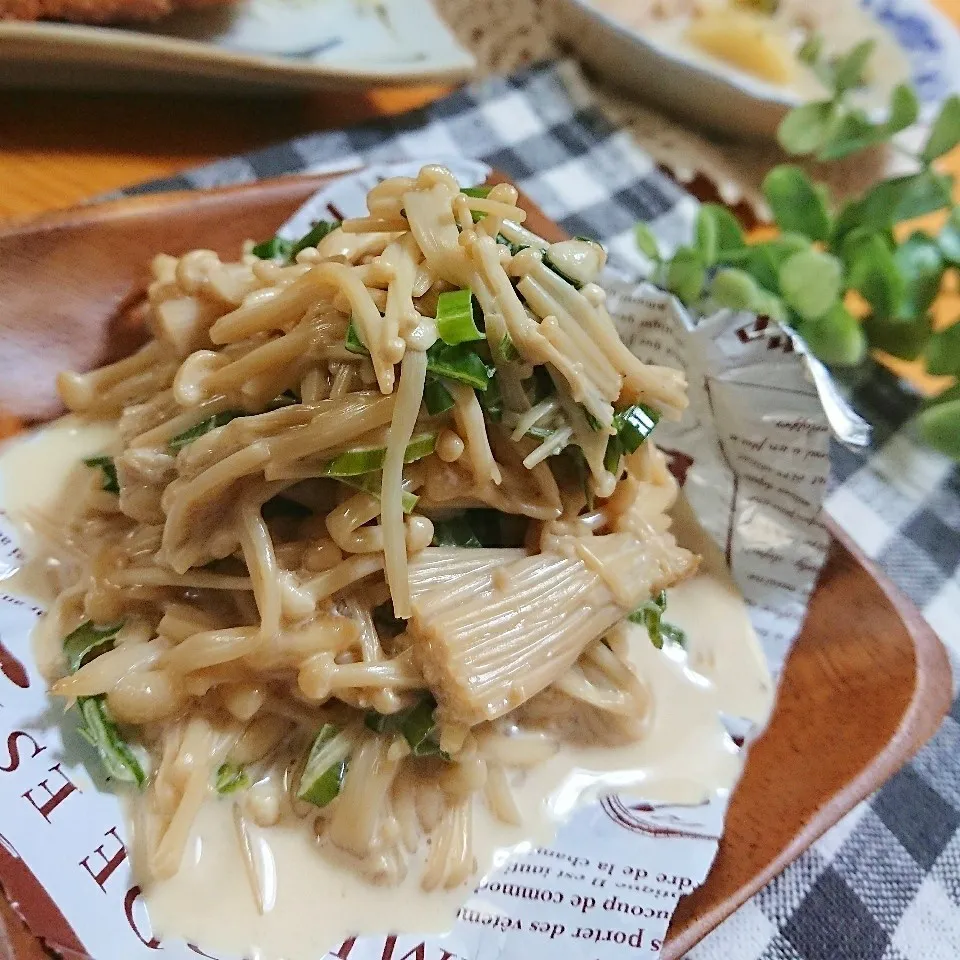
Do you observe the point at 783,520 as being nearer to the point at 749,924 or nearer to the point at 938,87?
the point at 749,924

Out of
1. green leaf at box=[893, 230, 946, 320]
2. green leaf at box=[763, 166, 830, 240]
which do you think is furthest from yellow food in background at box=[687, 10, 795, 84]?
green leaf at box=[893, 230, 946, 320]

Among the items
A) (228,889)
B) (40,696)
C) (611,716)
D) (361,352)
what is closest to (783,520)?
(611,716)

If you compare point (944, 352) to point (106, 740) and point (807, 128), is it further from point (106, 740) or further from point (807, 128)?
point (106, 740)

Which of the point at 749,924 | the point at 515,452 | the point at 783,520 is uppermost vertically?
the point at 515,452

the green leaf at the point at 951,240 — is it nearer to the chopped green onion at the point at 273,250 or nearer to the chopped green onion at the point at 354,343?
the chopped green onion at the point at 273,250

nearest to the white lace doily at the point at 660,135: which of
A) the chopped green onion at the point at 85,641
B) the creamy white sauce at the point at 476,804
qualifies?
the creamy white sauce at the point at 476,804

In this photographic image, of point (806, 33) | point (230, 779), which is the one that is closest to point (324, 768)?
point (230, 779)

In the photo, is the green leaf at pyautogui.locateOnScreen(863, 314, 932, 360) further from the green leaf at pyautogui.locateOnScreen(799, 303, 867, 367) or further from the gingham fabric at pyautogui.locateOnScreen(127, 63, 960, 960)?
the green leaf at pyautogui.locateOnScreen(799, 303, 867, 367)

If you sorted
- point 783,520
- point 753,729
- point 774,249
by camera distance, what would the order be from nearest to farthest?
1. point 753,729
2. point 783,520
3. point 774,249
